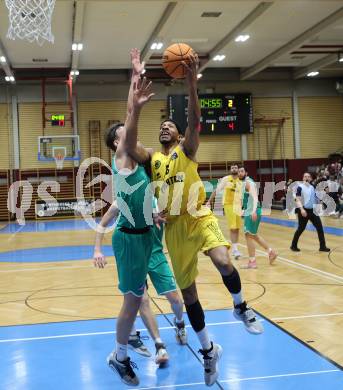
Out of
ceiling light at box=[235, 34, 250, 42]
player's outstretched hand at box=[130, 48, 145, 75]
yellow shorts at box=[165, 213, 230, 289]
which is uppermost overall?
ceiling light at box=[235, 34, 250, 42]

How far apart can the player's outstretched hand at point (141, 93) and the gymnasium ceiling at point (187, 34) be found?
1138 cm

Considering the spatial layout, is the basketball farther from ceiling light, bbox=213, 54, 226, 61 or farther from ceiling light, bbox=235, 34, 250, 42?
ceiling light, bbox=213, 54, 226, 61

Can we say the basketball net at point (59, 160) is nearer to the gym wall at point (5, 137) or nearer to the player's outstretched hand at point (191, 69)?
the gym wall at point (5, 137)

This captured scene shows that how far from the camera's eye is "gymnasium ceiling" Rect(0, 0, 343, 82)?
15.0m

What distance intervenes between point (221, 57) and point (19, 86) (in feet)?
30.5

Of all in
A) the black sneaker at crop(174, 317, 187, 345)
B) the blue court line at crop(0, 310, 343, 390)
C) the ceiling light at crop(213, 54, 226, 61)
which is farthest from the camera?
the ceiling light at crop(213, 54, 226, 61)

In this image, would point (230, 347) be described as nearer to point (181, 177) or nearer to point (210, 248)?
point (210, 248)

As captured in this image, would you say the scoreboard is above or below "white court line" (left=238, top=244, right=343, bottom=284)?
above

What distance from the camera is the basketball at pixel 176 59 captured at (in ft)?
12.7

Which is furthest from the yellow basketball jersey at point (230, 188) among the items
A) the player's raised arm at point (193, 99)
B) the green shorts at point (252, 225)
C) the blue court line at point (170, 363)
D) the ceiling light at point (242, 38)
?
the ceiling light at point (242, 38)

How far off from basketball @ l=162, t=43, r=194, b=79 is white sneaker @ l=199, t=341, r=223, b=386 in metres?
2.10

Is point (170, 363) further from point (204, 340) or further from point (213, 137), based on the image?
point (213, 137)

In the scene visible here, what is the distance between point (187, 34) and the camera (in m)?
17.9

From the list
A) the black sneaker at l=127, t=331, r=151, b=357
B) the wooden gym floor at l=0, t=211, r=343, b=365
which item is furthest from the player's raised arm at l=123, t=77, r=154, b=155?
the wooden gym floor at l=0, t=211, r=343, b=365
